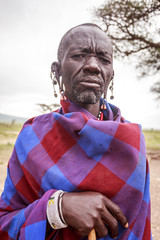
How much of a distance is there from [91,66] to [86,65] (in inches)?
1.4

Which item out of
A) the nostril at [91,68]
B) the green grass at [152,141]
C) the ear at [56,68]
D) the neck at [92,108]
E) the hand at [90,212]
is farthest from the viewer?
the green grass at [152,141]

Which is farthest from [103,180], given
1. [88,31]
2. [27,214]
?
[88,31]

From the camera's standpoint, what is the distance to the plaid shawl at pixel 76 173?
96 centimetres

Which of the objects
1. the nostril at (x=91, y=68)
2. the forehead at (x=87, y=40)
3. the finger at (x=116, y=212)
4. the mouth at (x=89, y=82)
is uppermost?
the forehead at (x=87, y=40)

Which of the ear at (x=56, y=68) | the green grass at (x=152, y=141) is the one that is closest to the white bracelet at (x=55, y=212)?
the ear at (x=56, y=68)

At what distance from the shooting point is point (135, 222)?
106 centimetres

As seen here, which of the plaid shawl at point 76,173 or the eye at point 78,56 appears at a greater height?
the eye at point 78,56

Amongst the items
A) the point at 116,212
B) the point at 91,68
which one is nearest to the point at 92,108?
the point at 91,68

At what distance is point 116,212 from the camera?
93cm

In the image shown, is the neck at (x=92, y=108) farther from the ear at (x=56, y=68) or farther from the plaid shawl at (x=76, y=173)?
the ear at (x=56, y=68)

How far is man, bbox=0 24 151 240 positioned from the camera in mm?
897

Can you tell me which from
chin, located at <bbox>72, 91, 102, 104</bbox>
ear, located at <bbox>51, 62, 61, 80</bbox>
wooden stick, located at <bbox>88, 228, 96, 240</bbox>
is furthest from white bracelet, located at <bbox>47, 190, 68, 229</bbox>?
ear, located at <bbox>51, 62, 61, 80</bbox>

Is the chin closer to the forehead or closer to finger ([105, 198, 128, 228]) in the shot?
the forehead

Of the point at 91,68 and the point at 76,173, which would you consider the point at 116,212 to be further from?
the point at 91,68
